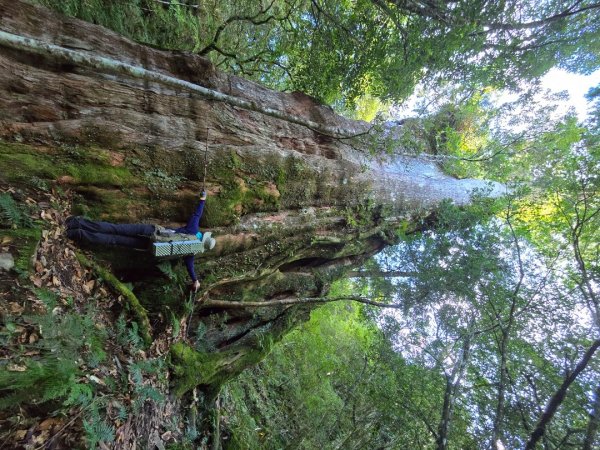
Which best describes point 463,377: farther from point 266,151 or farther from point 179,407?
point 266,151

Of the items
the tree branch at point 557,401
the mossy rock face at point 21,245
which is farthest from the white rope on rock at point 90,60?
the tree branch at point 557,401

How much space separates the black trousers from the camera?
16.7 feet

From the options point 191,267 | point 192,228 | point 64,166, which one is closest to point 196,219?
point 192,228

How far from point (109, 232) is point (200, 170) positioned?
2.09 meters

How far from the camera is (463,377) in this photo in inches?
347

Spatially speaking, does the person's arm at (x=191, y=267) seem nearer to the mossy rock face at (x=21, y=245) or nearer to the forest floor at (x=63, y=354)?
the forest floor at (x=63, y=354)

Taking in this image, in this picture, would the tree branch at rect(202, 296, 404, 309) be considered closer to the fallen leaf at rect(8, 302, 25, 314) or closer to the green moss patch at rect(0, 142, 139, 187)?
the green moss patch at rect(0, 142, 139, 187)

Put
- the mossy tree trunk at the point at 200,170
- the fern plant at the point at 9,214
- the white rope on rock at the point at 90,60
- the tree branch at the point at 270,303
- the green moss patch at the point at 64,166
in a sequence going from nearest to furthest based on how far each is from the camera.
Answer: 1. the fern plant at the point at 9,214
2. the white rope on rock at the point at 90,60
3. the green moss patch at the point at 64,166
4. the mossy tree trunk at the point at 200,170
5. the tree branch at the point at 270,303

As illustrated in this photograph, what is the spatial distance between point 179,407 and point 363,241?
23.7ft

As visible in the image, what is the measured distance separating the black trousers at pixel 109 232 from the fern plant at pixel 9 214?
2.54 ft

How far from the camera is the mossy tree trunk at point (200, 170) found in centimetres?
539

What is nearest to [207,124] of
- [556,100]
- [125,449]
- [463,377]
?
[125,449]

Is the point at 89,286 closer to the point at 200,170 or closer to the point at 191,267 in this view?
the point at 191,267

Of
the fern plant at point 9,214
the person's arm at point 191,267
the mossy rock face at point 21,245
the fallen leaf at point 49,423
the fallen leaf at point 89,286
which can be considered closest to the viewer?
the fallen leaf at point 49,423
